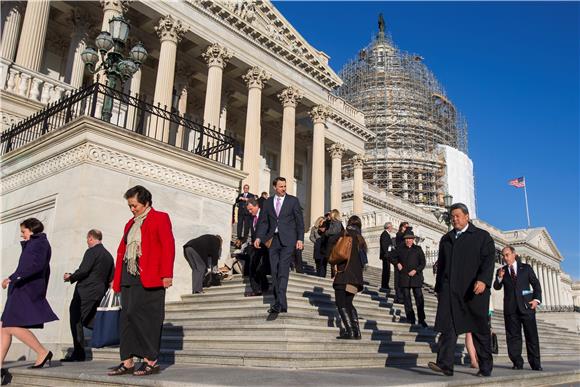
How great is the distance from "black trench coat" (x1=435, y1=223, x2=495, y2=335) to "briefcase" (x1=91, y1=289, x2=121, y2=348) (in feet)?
14.2

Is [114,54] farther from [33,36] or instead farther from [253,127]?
[253,127]

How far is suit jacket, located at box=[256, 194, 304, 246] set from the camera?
767cm

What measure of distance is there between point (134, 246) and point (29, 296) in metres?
1.62

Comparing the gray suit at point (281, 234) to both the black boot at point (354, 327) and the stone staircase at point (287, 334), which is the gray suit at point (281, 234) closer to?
the stone staircase at point (287, 334)

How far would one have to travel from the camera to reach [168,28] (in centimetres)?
2241

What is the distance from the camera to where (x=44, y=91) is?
17.0 m

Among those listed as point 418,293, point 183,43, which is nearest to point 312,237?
point 418,293

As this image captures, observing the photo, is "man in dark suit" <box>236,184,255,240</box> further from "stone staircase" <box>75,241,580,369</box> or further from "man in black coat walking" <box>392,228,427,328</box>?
"man in black coat walking" <box>392,228,427,328</box>

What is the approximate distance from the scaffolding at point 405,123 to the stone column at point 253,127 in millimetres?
43058

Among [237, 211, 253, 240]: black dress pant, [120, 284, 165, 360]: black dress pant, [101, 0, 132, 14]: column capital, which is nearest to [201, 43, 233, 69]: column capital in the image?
[101, 0, 132, 14]: column capital

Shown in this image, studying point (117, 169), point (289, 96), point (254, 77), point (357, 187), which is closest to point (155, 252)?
point (117, 169)

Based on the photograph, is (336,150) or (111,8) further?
(336,150)

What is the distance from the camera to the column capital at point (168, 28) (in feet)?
73.2

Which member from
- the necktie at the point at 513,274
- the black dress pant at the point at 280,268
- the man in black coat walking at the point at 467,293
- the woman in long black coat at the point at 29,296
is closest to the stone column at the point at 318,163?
the necktie at the point at 513,274
